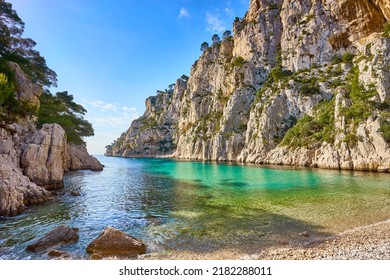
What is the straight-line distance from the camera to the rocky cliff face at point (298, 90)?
45.6 metres

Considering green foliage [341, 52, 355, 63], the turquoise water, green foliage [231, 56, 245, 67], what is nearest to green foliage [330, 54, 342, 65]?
green foliage [341, 52, 355, 63]

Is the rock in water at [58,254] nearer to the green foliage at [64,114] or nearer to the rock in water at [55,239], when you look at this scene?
the rock in water at [55,239]

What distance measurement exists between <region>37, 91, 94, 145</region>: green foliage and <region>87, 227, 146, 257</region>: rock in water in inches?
1559

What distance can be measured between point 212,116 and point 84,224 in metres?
95.2

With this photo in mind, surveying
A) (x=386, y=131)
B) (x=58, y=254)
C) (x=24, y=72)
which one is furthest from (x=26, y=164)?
(x=386, y=131)

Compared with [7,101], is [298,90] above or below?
above

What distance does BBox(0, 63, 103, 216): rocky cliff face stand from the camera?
55.8ft

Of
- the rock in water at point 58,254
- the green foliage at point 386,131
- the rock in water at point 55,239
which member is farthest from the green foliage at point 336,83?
the rock in water at point 58,254

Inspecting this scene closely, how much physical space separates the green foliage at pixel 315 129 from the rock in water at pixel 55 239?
50928 mm

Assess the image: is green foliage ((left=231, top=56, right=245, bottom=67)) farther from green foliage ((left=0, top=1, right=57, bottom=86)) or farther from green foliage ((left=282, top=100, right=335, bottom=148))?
green foliage ((left=0, top=1, right=57, bottom=86))

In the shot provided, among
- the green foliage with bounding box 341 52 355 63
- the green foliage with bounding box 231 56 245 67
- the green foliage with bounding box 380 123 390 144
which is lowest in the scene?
the green foliage with bounding box 380 123 390 144

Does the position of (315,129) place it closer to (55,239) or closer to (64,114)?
(55,239)

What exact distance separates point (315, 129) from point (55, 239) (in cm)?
5837

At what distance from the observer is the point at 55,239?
38.1 ft
